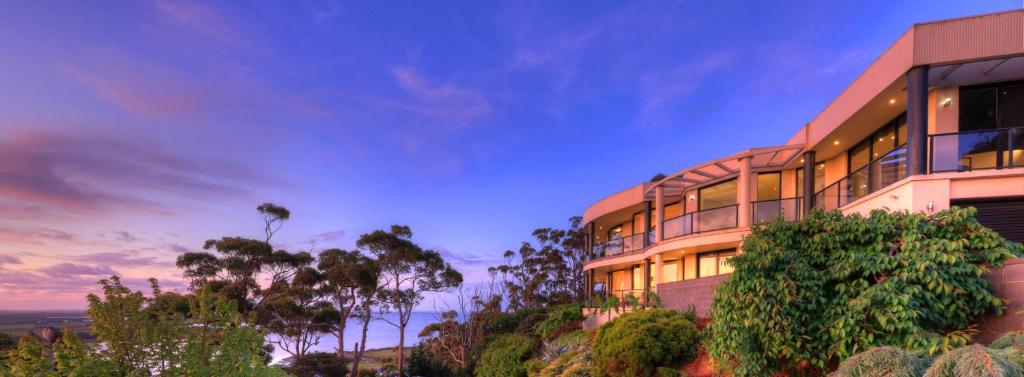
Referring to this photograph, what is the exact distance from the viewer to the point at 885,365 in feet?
16.2

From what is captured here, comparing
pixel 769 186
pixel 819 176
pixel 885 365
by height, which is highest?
pixel 819 176

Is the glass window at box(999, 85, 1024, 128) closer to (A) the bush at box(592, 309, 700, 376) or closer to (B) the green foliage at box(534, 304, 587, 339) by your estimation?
(A) the bush at box(592, 309, 700, 376)

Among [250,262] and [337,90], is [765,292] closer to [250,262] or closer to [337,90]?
[337,90]

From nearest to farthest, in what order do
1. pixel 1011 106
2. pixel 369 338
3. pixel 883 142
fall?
pixel 1011 106, pixel 883 142, pixel 369 338

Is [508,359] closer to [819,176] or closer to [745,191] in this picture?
[745,191]

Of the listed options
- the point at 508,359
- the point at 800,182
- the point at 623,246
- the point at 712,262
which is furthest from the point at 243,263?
the point at 800,182

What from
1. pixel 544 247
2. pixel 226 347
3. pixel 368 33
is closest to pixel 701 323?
pixel 226 347

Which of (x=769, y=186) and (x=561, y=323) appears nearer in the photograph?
(x=769, y=186)

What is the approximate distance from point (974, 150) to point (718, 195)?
9966mm

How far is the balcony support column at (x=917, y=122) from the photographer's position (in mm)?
8750

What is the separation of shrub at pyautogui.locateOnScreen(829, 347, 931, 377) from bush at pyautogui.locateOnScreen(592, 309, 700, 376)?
480cm

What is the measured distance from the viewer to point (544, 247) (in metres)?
39.3

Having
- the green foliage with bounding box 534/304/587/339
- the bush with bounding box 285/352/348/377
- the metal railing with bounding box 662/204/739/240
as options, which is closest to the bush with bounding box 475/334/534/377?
the green foliage with bounding box 534/304/587/339

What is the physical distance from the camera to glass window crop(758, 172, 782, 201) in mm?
17391
